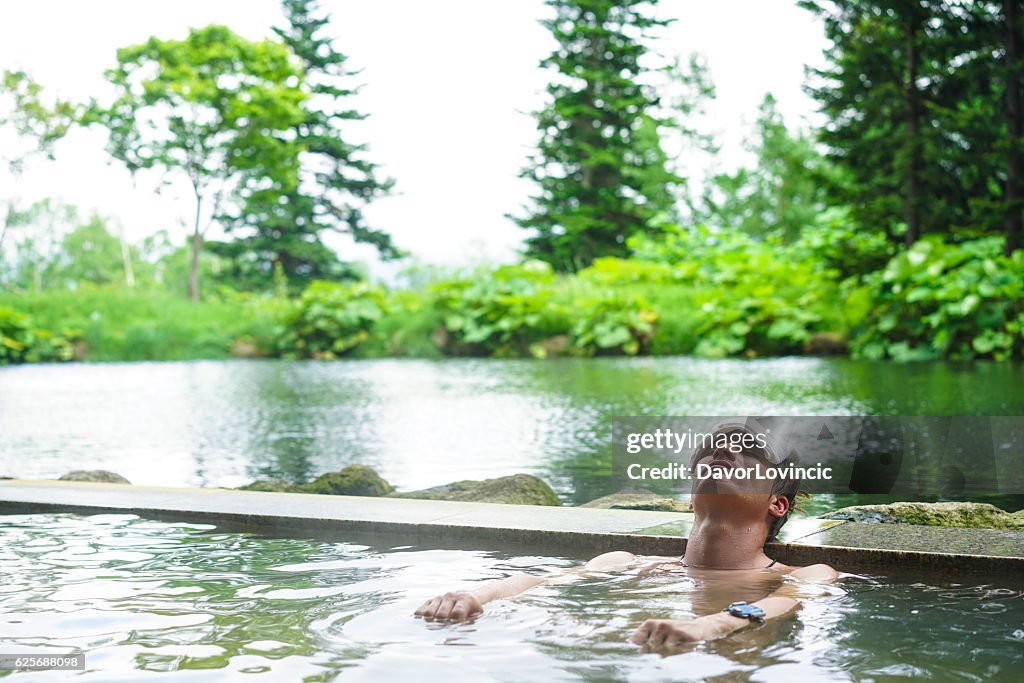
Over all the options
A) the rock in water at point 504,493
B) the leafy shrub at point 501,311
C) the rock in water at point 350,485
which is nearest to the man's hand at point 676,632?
the rock in water at point 504,493

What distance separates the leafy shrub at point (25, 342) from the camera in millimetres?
27562

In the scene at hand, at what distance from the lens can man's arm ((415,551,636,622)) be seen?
3176 mm

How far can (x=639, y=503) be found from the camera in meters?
5.15

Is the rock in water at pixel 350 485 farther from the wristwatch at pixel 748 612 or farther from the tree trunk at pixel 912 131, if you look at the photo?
the tree trunk at pixel 912 131

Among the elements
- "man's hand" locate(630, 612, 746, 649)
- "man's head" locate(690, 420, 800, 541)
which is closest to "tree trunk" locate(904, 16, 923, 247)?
"man's head" locate(690, 420, 800, 541)

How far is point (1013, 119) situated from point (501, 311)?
1123 cm

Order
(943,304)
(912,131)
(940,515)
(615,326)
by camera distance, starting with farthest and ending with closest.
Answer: (615,326)
(912,131)
(943,304)
(940,515)

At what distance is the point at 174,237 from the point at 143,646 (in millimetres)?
80192

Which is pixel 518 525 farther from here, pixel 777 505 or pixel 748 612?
pixel 748 612

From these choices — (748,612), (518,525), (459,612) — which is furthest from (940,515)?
(459,612)

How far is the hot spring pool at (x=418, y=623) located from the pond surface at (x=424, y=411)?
2372 mm

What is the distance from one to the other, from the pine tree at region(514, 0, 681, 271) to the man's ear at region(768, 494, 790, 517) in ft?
109

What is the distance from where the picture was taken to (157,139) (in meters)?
35.7

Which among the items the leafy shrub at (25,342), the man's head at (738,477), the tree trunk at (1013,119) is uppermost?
the tree trunk at (1013,119)
